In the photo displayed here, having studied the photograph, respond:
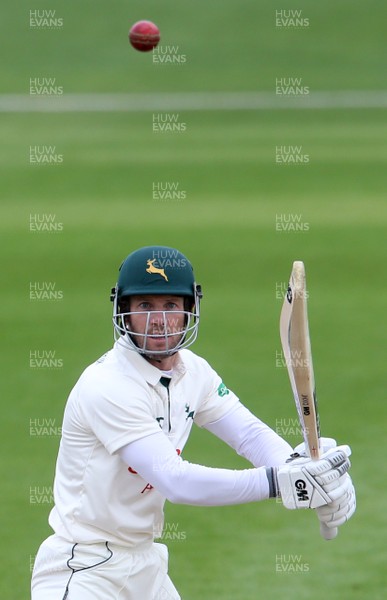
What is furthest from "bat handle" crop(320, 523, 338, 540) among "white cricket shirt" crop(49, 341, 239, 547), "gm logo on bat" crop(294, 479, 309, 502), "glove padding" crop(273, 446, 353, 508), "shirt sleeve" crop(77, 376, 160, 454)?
"shirt sleeve" crop(77, 376, 160, 454)

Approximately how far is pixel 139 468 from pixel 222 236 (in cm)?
1229

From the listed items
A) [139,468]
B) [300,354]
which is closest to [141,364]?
[139,468]

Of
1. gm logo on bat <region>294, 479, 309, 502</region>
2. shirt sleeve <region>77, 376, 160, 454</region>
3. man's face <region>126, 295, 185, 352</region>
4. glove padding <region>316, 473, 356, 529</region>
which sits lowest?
glove padding <region>316, 473, 356, 529</region>

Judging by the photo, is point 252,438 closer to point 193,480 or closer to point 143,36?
point 193,480

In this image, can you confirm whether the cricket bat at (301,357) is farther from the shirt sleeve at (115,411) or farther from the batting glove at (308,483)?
the shirt sleeve at (115,411)

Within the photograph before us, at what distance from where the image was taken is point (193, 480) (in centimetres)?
425

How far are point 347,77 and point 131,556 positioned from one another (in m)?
26.9

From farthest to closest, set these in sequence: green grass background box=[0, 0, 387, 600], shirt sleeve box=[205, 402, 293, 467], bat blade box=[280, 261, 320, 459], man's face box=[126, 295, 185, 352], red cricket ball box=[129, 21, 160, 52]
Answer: red cricket ball box=[129, 21, 160, 52] < green grass background box=[0, 0, 387, 600] < shirt sleeve box=[205, 402, 293, 467] < man's face box=[126, 295, 185, 352] < bat blade box=[280, 261, 320, 459]

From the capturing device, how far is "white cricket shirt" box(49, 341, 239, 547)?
4.38 m

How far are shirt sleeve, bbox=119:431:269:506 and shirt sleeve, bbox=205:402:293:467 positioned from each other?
55 cm

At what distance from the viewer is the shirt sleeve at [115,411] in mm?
4344

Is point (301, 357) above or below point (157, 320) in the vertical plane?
below

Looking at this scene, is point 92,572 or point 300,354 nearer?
point 300,354

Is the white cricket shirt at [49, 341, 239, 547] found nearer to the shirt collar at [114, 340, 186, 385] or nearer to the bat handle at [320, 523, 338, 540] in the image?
the shirt collar at [114, 340, 186, 385]
